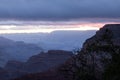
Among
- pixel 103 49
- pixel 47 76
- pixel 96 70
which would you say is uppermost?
pixel 103 49

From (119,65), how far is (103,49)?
18.0 feet

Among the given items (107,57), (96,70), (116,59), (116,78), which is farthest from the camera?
(96,70)

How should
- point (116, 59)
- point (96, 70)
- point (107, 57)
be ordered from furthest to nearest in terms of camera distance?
point (96, 70)
point (107, 57)
point (116, 59)

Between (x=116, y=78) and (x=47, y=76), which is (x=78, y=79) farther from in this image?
(x=47, y=76)

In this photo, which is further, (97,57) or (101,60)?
(97,57)

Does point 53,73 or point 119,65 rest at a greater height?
point 119,65

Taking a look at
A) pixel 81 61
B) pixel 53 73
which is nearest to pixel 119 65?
pixel 81 61

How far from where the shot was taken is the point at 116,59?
3497cm

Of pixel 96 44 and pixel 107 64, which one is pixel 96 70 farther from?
pixel 107 64

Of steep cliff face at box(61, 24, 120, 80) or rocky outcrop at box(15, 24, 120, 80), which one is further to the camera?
steep cliff face at box(61, 24, 120, 80)

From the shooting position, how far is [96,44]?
4103cm

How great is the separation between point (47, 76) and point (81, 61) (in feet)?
431

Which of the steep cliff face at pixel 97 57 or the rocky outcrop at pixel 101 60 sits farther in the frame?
the steep cliff face at pixel 97 57

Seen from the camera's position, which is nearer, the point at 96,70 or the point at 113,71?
the point at 113,71
